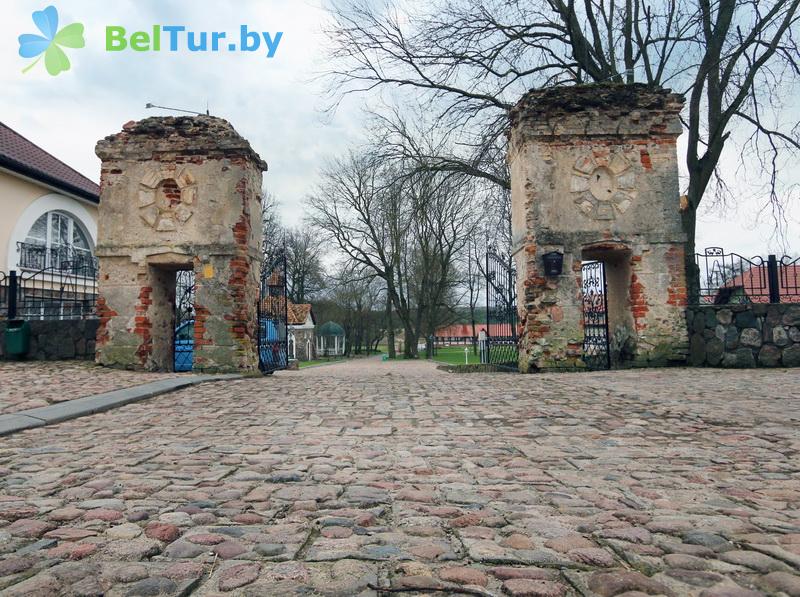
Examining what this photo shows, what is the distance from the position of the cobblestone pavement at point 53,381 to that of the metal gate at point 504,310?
7.52 m

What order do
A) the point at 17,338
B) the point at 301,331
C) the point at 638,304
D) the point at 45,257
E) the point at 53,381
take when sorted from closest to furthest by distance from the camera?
the point at 53,381 < the point at 638,304 < the point at 17,338 < the point at 45,257 < the point at 301,331

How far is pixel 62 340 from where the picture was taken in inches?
488

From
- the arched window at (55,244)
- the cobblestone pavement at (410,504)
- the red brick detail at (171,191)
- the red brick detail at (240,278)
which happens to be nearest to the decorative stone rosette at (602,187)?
the cobblestone pavement at (410,504)

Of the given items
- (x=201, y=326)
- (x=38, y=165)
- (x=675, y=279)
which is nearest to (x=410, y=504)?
(x=201, y=326)

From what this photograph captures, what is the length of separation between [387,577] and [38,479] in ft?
8.49

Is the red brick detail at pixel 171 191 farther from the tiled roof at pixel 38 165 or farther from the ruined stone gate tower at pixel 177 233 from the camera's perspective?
the tiled roof at pixel 38 165

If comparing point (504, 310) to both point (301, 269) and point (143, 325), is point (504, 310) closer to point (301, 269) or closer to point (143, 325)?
point (143, 325)

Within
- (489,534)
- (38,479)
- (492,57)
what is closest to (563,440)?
(489,534)

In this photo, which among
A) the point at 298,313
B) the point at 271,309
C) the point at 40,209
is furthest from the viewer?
the point at 298,313

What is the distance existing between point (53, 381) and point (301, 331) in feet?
124

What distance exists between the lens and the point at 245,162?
11.3m

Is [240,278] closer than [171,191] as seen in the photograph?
Yes

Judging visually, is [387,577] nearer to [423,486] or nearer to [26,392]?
[423,486]

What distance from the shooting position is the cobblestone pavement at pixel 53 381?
676 centimetres
